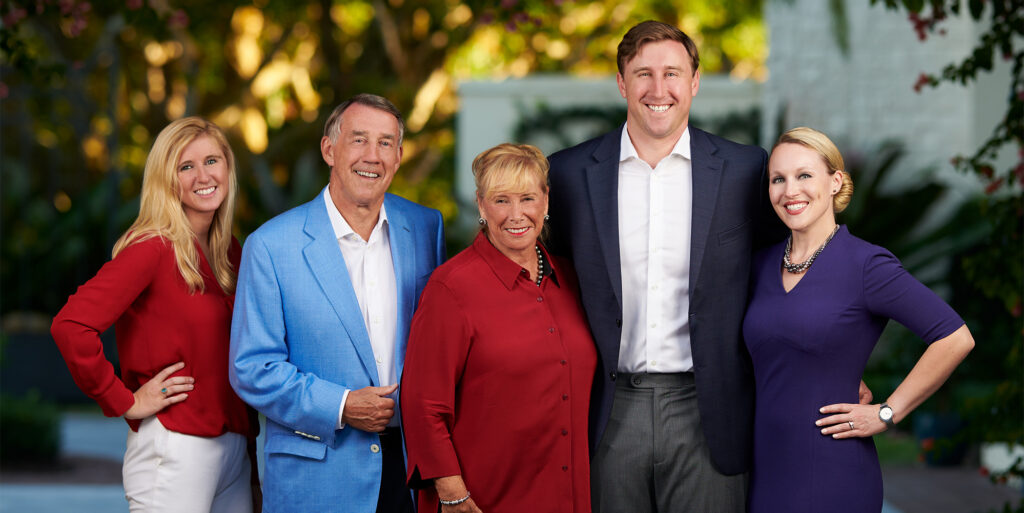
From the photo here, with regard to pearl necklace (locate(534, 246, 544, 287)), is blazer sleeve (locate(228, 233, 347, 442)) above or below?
below

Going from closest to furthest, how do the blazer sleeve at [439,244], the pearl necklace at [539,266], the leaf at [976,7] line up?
the pearl necklace at [539,266]
the blazer sleeve at [439,244]
the leaf at [976,7]

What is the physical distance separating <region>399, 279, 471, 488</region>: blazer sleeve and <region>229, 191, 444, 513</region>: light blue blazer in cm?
25

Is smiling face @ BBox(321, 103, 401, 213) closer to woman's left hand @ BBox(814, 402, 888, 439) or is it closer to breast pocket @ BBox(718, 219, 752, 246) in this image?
breast pocket @ BBox(718, 219, 752, 246)

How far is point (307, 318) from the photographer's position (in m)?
3.36

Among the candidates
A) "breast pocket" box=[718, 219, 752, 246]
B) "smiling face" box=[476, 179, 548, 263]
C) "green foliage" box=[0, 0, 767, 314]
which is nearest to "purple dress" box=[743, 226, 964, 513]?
"breast pocket" box=[718, 219, 752, 246]

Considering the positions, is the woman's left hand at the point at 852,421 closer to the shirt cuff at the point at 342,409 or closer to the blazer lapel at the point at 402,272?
the blazer lapel at the point at 402,272

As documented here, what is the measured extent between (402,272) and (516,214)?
0.50 metres

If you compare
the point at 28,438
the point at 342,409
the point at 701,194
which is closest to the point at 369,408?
the point at 342,409

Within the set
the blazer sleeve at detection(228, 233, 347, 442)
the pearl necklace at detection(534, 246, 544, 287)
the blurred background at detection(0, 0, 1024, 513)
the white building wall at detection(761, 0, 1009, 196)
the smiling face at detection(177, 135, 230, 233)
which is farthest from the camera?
the white building wall at detection(761, 0, 1009, 196)

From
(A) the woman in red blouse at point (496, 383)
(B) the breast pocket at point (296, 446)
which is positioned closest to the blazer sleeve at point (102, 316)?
(B) the breast pocket at point (296, 446)

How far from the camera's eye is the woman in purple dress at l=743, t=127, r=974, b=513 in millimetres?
3150

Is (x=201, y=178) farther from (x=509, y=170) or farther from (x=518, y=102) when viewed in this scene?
(x=518, y=102)

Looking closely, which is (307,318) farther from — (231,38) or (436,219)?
(231,38)

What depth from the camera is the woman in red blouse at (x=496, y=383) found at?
10.3 ft
